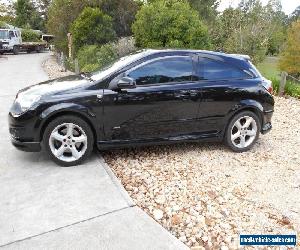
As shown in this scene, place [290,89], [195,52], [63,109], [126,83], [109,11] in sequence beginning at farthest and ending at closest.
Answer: [109,11]
[290,89]
[195,52]
[126,83]
[63,109]

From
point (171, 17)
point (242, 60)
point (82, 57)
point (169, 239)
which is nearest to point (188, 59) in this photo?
point (242, 60)

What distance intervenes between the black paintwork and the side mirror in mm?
66

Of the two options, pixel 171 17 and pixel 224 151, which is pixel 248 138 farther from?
pixel 171 17

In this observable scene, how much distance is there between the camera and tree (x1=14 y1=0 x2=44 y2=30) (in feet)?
183

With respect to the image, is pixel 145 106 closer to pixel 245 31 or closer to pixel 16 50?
pixel 245 31

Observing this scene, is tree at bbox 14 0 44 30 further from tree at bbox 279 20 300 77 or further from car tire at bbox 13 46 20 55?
tree at bbox 279 20 300 77

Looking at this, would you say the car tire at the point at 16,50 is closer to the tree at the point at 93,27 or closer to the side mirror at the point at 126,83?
the tree at the point at 93,27

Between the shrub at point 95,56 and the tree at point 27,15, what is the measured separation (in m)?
43.9

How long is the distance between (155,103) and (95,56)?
10903mm

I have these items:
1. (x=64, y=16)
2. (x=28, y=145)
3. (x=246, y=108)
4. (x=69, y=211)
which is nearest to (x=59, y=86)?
(x=28, y=145)

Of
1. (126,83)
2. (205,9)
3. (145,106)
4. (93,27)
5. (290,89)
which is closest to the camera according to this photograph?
(126,83)

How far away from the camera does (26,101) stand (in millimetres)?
4781

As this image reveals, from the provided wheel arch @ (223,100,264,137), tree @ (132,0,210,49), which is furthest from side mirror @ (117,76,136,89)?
tree @ (132,0,210,49)

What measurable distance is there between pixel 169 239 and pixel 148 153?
2.21 meters
